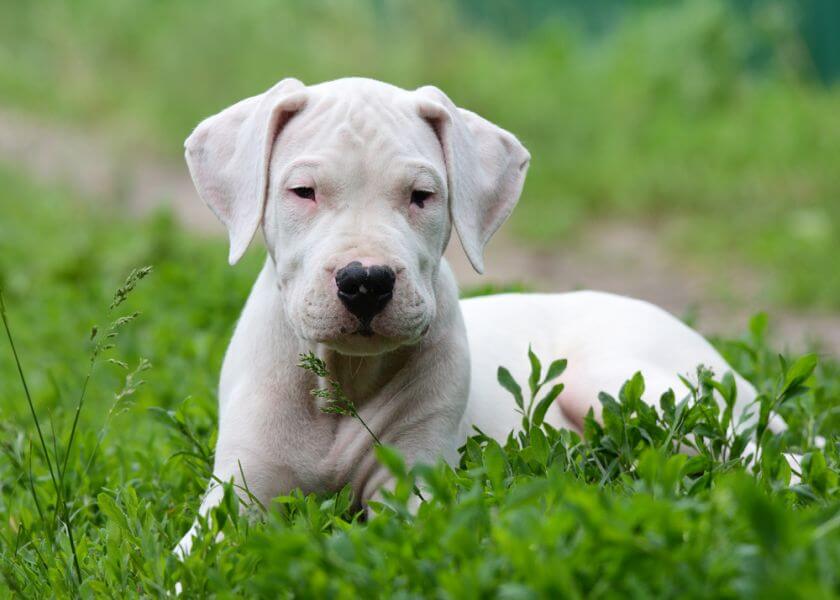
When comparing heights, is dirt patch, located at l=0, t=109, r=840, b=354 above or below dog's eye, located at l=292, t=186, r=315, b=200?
below

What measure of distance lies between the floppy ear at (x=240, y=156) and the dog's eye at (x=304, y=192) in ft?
0.47

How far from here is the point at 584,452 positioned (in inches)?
139

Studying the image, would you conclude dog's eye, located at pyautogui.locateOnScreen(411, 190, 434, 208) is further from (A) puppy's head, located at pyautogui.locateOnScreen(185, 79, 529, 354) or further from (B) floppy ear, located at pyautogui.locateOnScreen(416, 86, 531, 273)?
(B) floppy ear, located at pyautogui.locateOnScreen(416, 86, 531, 273)

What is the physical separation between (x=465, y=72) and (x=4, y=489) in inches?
349

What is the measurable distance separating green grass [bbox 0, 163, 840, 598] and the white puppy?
0.19 m

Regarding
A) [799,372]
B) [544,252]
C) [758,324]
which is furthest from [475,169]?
[544,252]

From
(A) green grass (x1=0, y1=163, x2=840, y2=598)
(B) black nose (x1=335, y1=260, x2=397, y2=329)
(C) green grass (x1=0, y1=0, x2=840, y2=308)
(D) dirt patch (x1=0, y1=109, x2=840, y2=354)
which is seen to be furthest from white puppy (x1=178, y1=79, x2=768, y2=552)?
(C) green grass (x1=0, y1=0, x2=840, y2=308)

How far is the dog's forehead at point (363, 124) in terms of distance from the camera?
3385 mm

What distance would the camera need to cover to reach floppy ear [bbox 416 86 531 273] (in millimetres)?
3596

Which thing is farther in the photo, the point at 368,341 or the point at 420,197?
the point at 420,197

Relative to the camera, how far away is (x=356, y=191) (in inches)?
131

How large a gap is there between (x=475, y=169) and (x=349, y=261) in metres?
0.72

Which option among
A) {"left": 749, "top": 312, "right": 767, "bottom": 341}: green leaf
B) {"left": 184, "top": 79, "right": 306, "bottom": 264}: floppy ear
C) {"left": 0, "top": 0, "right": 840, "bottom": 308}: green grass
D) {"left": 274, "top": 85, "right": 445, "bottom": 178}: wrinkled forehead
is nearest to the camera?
{"left": 274, "top": 85, "right": 445, "bottom": 178}: wrinkled forehead

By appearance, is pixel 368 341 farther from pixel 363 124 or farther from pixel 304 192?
pixel 363 124
